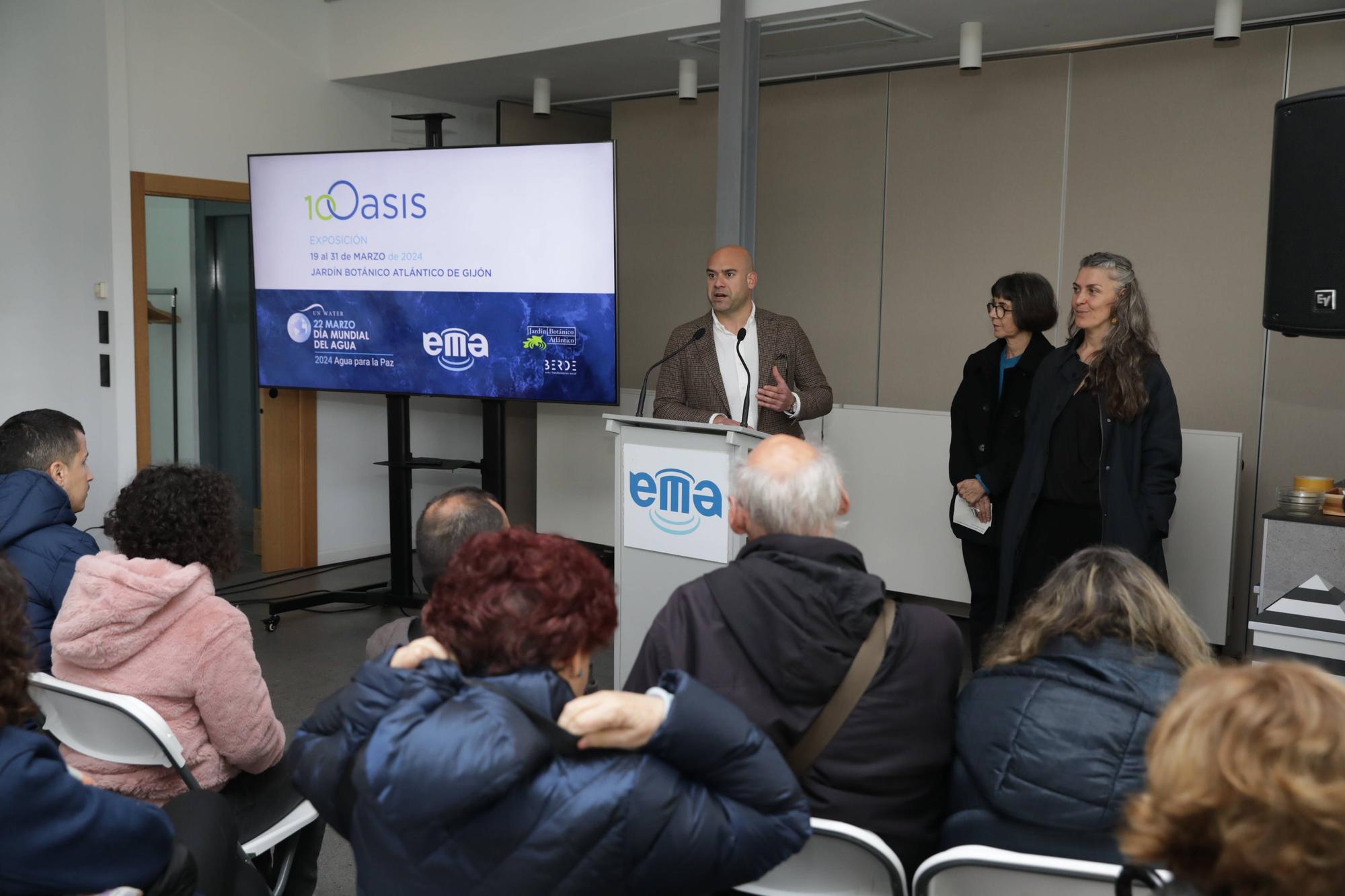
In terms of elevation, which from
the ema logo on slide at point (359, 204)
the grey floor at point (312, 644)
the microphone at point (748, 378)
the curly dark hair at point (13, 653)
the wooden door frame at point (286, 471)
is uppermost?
the ema logo on slide at point (359, 204)

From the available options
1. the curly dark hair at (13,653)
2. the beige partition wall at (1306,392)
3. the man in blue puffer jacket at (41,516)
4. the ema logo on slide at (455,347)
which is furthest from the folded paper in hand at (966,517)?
the curly dark hair at (13,653)

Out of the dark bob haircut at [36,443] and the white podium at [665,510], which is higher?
the dark bob haircut at [36,443]

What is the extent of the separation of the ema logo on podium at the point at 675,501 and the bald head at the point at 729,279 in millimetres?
765

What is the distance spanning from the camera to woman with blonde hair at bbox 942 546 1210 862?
1.53 m

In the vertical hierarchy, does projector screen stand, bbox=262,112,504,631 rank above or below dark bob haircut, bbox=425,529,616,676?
below

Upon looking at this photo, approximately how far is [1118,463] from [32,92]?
5419mm

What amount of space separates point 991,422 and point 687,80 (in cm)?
244

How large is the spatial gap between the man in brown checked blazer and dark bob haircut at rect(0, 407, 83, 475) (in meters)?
1.95

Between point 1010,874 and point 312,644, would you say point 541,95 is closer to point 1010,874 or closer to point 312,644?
point 312,644

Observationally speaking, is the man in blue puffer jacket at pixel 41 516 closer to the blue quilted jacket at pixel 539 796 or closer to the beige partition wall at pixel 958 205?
the blue quilted jacket at pixel 539 796

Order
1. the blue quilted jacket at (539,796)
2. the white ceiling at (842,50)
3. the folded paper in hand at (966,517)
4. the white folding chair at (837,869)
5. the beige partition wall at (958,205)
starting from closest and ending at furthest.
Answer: the blue quilted jacket at (539,796) → the white folding chair at (837,869) → the folded paper in hand at (966,517) → the white ceiling at (842,50) → the beige partition wall at (958,205)

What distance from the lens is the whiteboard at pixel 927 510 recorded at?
Result: 4641 millimetres

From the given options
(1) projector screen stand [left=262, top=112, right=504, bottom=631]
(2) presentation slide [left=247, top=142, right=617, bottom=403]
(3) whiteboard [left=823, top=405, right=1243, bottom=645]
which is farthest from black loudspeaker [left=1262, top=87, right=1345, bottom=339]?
(1) projector screen stand [left=262, top=112, right=504, bottom=631]

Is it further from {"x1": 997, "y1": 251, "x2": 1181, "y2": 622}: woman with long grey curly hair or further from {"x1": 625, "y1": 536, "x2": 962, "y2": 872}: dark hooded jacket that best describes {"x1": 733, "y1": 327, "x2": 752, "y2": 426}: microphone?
{"x1": 625, "y1": 536, "x2": 962, "y2": 872}: dark hooded jacket
